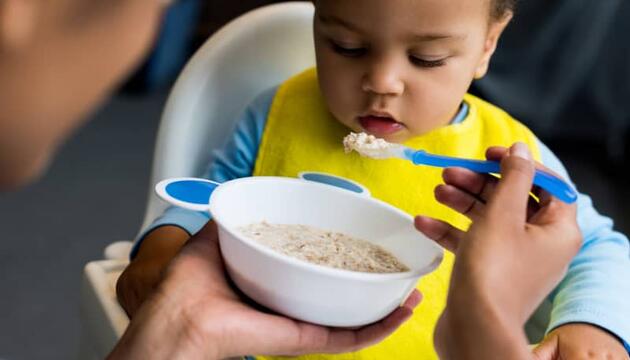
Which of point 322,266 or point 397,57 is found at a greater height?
point 397,57

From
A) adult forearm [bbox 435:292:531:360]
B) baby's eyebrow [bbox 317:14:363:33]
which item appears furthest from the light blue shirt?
adult forearm [bbox 435:292:531:360]

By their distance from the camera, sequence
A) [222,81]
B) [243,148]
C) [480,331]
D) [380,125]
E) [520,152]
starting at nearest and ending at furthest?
[480,331] → [520,152] → [380,125] → [243,148] → [222,81]

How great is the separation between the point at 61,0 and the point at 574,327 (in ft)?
2.40

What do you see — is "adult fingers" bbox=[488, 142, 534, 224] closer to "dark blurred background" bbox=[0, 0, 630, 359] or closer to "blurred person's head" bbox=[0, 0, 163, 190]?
"blurred person's head" bbox=[0, 0, 163, 190]

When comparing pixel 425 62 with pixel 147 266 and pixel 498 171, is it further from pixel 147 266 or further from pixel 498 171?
pixel 147 266

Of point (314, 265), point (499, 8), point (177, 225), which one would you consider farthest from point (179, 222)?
point (499, 8)

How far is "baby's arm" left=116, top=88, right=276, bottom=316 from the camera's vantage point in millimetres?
1060

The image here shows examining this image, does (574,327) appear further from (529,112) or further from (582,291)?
(529,112)

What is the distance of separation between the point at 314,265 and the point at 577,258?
485 mm

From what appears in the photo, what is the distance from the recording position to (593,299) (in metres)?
1.07

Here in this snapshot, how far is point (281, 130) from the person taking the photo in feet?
4.12

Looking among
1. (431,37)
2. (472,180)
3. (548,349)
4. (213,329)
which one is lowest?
(548,349)

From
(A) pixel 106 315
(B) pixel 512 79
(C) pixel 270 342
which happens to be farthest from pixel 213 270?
(B) pixel 512 79

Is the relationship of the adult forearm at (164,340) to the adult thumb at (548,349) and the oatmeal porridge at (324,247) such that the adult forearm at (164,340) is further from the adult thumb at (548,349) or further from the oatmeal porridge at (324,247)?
the adult thumb at (548,349)
